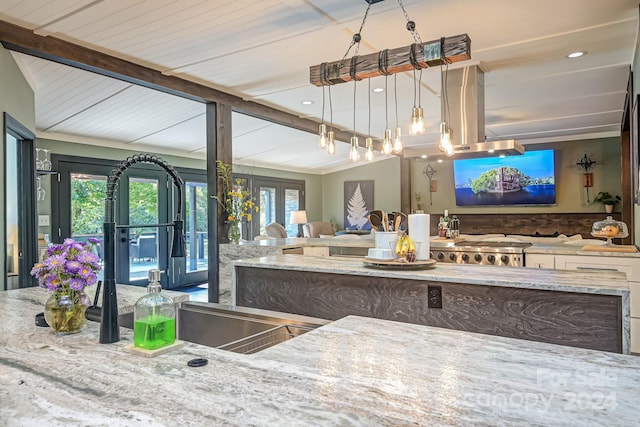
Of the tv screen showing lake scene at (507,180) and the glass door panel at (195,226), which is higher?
the tv screen showing lake scene at (507,180)

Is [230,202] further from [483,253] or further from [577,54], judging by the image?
[577,54]

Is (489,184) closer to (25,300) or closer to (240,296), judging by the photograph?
(240,296)

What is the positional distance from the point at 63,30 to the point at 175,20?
0.84 metres

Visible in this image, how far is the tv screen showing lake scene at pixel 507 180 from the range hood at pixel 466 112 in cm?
459

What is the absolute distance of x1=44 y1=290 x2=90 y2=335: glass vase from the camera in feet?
4.42

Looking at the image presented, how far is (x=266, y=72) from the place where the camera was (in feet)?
13.9

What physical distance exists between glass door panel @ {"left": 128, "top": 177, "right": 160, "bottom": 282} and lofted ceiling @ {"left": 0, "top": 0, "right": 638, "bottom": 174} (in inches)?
25.0

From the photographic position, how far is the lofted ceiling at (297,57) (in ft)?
9.59

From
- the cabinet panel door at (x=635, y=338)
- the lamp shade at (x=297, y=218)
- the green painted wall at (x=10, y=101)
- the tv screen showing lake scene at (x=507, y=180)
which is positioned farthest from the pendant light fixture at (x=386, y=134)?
the lamp shade at (x=297, y=218)

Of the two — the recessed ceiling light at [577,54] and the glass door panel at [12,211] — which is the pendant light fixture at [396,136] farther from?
the glass door panel at [12,211]

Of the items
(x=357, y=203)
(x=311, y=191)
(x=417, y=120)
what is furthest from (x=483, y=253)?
(x=311, y=191)

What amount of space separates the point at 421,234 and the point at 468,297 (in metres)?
0.55

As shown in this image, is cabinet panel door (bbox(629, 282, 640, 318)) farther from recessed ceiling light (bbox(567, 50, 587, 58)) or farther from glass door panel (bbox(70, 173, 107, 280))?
glass door panel (bbox(70, 173, 107, 280))

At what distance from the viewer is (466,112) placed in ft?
13.3
